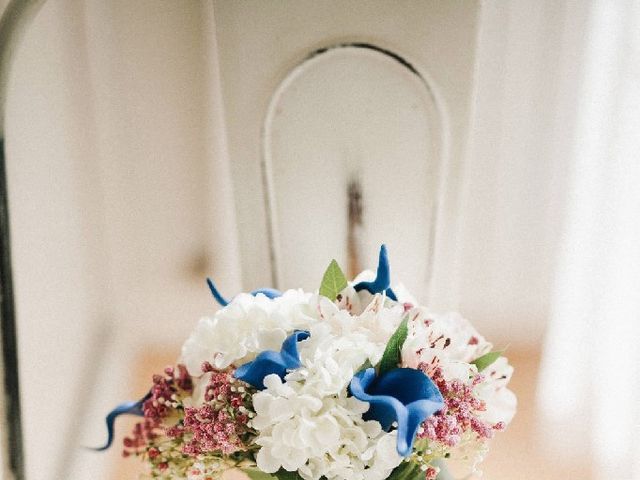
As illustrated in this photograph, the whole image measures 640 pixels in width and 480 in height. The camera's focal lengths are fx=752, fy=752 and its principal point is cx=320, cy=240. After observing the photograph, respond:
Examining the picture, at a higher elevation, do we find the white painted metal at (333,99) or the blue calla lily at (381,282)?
the white painted metal at (333,99)

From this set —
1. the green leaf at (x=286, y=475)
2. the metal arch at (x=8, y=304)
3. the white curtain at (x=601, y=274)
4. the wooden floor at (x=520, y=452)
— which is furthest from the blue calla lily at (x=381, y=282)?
the wooden floor at (x=520, y=452)

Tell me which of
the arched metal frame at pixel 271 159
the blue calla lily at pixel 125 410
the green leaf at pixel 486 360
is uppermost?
the arched metal frame at pixel 271 159

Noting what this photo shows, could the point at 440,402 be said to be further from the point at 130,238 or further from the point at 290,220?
the point at 130,238

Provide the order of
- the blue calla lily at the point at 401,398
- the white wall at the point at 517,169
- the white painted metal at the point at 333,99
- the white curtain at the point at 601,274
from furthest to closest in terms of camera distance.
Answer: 1. the white wall at the point at 517,169
2. the white curtain at the point at 601,274
3. the white painted metal at the point at 333,99
4. the blue calla lily at the point at 401,398

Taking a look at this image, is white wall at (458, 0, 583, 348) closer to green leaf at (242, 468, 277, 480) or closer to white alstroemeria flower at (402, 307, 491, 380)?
white alstroemeria flower at (402, 307, 491, 380)

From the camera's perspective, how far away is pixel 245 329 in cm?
87

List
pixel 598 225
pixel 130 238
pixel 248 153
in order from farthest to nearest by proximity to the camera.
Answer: pixel 130 238 → pixel 598 225 → pixel 248 153

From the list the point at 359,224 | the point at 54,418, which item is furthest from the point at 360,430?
the point at 54,418

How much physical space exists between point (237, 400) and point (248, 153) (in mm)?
678

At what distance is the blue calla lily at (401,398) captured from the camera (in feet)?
2.36

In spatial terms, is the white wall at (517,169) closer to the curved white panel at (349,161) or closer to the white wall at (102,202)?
the curved white panel at (349,161)

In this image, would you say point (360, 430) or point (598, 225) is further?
point (598, 225)

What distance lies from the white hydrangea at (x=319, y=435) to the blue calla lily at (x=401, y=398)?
0.02 metres

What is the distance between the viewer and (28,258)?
1282 mm
